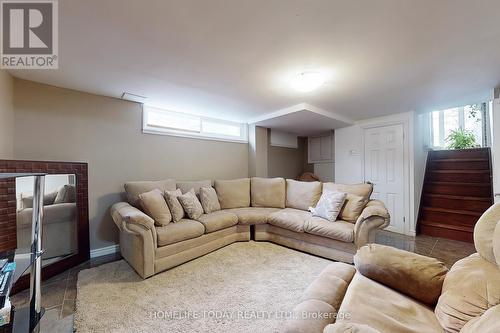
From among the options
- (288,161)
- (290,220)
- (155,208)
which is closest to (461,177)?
(288,161)

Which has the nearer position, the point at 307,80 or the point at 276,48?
the point at 276,48

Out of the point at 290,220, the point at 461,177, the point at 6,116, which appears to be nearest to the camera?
the point at 6,116

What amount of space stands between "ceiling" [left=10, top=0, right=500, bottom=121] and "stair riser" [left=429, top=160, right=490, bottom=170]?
2061 millimetres

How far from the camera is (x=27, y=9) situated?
1445 mm

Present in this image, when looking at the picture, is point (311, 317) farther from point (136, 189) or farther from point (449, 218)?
point (449, 218)

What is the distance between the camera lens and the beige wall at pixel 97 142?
2.47m

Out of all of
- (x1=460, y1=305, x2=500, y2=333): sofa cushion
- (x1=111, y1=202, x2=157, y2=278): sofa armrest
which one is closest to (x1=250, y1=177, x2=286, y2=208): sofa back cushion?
(x1=111, y1=202, x2=157, y2=278): sofa armrest

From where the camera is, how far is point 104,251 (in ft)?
9.53

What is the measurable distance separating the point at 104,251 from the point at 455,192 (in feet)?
20.2

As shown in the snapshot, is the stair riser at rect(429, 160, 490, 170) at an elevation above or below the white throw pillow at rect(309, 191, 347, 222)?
above

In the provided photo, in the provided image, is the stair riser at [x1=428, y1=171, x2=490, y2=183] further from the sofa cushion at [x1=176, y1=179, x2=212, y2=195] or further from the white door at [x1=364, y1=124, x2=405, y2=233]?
the sofa cushion at [x1=176, y1=179, x2=212, y2=195]

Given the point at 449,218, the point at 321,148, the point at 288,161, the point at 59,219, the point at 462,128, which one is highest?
the point at 462,128

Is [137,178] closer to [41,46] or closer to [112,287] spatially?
[112,287]

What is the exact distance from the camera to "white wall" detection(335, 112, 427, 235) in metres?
3.73
